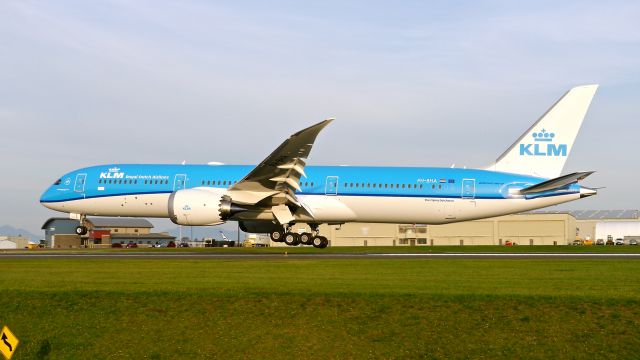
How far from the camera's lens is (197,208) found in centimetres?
4297

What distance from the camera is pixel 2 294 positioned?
2052 centimetres

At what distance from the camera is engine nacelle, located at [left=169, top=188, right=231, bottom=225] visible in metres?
42.9

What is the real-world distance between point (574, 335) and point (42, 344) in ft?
40.6

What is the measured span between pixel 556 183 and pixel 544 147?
152 inches

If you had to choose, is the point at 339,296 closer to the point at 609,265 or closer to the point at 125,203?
the point at 609,265

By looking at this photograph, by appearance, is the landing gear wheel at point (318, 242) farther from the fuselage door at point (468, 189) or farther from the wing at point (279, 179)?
the fuselage door at point (468, 189)

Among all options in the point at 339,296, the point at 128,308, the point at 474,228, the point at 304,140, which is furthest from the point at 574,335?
the point at 474,228

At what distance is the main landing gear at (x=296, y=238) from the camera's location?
44.8 metres

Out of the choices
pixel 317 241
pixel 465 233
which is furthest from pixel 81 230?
pixel 465 233

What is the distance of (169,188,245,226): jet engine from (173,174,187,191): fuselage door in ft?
13.0

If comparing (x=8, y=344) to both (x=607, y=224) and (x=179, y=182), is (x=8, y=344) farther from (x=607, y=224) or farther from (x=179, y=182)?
(x=607, y=224)

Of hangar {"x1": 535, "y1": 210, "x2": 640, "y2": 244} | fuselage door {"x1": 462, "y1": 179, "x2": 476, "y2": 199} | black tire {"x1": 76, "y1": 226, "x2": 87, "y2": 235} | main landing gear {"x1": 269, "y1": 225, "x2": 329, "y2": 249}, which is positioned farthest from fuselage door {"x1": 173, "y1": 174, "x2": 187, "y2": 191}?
hangar {"x1": 535, "y1": 210, "x2": 640, "y2": 244}

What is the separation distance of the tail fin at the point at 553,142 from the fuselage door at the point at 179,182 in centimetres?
1983

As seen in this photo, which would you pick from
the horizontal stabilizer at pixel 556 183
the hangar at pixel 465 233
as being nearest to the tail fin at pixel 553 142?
the horizontal stabilizer at pixel 556 183
